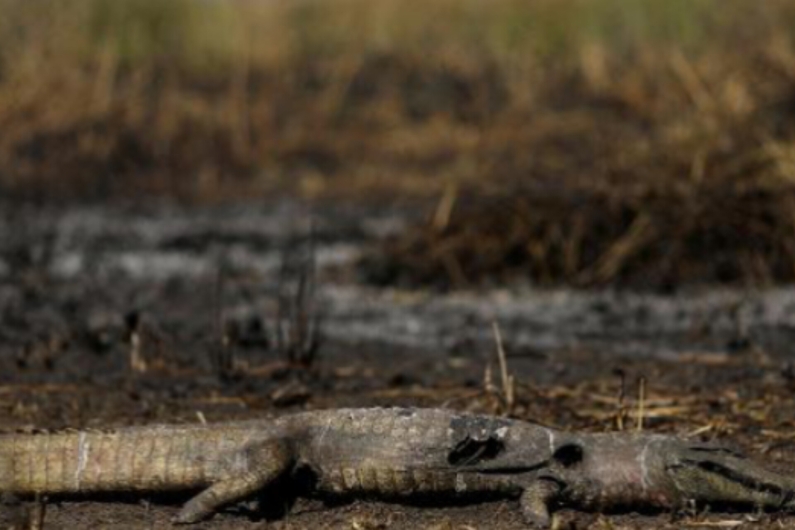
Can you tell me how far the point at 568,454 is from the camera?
5.66 meters

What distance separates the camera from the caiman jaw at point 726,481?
217 inches

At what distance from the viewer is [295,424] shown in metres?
5.74

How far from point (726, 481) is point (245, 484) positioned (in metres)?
1.36

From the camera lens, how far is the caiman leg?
553 cm

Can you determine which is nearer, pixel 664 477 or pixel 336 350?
pixel 664 477

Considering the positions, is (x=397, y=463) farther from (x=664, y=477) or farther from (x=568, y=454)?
(x=664, y=477)

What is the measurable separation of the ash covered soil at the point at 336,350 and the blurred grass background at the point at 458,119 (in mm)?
433

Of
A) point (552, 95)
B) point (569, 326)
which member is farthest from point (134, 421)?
point (552, 95)

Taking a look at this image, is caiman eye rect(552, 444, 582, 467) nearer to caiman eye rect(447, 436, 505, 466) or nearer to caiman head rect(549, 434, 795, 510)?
caiman head rect(549, 434, 795, 510)

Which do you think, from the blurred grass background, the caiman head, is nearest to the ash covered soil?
the caiman head

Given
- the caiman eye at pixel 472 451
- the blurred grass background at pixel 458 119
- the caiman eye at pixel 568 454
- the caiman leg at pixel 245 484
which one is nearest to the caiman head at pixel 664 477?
the caiman eye at pixel 568 454

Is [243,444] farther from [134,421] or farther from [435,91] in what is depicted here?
[435,91]

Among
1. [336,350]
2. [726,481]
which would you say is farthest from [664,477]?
[336,350]

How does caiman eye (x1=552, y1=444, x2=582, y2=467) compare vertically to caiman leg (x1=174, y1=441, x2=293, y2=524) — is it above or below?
above
